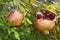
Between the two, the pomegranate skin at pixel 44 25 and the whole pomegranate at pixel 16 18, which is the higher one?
the whole pomegranate at pixel 16 18

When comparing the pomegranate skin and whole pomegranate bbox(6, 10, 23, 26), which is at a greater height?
whole pomegranate bbox(6, 10, 23, 26)

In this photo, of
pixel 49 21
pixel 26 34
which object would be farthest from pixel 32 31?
pixel 49 21

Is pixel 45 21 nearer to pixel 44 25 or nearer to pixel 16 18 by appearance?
pixel 44 25

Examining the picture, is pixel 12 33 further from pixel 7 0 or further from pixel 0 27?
pixel 7 0

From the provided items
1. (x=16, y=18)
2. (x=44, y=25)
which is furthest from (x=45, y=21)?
(x=16, y=18)
